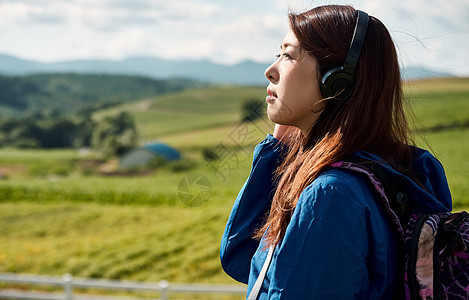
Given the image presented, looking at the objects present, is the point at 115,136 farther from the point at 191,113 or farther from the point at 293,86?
the point at 293,86

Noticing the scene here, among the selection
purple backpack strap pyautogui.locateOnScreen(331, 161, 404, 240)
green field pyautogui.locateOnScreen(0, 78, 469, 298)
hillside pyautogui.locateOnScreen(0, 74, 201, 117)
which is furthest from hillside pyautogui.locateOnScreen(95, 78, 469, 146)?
purple backpack strap pyautogui.locateOnScreen(331, 161, 404, 240)

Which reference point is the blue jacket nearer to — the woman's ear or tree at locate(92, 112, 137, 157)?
the woman's ear

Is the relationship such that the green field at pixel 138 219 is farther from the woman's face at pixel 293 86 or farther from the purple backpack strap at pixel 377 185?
the purple backpack strap at pixel 377 185

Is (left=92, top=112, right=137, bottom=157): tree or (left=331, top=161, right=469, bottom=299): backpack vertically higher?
(left=331, top=161, right=469, bottom=299): backpack

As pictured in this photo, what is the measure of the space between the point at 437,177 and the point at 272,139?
18.4 inches

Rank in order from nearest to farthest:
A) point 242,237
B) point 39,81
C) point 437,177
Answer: point 437,177
point 242,237
point 39,81

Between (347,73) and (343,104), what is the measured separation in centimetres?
8

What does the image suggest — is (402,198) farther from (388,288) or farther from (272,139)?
(272,139)

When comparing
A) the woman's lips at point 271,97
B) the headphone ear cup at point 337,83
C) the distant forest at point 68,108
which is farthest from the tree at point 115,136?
the headphone ear cup at point 337,83

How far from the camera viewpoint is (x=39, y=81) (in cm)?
9712

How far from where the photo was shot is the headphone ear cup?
114 cm

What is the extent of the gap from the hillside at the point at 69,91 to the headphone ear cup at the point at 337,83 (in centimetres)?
7129

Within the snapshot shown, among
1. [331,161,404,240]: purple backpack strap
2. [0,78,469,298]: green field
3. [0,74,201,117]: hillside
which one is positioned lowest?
[0,74,201,117]: hillside

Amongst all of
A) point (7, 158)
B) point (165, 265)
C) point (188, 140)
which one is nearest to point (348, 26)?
point (165, 265)
